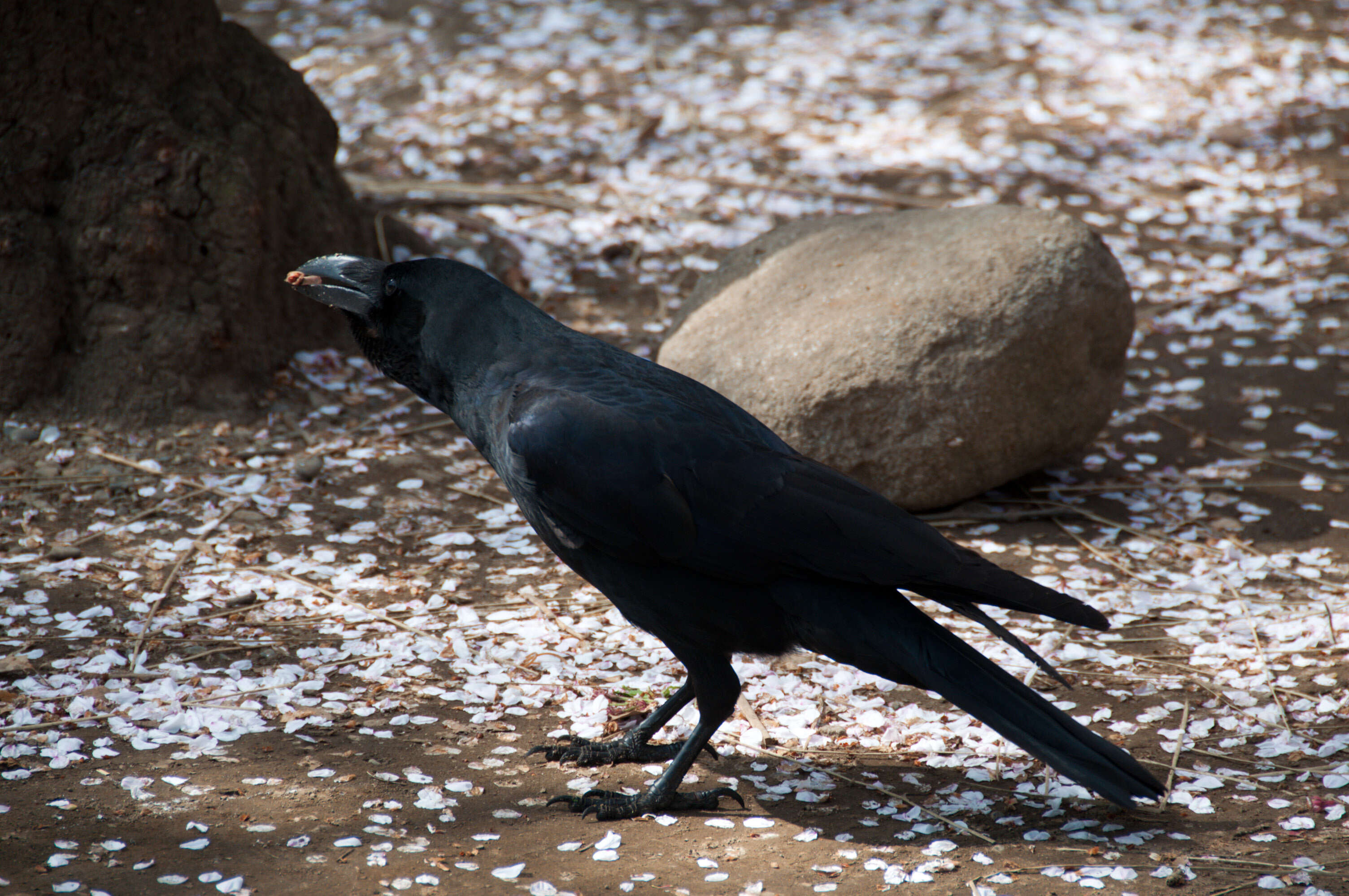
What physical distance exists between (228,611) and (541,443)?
1.63 metres

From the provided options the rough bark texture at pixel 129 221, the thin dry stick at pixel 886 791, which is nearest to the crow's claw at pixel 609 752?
the thin dry stick at pixel 886 791

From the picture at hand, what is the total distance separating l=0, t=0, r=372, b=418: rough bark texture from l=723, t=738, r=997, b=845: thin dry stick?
2994mm

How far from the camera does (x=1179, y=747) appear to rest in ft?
10.2

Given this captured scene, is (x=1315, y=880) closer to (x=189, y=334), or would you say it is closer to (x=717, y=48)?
(x=189, y=334)

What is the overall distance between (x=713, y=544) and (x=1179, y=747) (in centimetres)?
146

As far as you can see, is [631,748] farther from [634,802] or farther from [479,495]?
[479,495]

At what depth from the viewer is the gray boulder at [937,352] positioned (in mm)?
4352

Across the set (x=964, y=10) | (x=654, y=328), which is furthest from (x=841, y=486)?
(x=964, y=10)

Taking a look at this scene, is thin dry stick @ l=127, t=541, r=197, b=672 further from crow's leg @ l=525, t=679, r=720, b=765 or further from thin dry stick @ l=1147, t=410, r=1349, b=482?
thin dry stick @ l=1147, t=410, r=1349, b=482

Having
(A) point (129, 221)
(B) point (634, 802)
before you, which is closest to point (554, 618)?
(B) point (634, 802)

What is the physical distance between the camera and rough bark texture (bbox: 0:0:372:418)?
4.66m

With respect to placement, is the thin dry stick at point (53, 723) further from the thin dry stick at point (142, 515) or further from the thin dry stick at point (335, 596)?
the thin dry stick at point (142, 515)

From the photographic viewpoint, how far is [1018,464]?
180 inches

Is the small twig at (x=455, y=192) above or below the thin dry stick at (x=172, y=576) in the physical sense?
above
